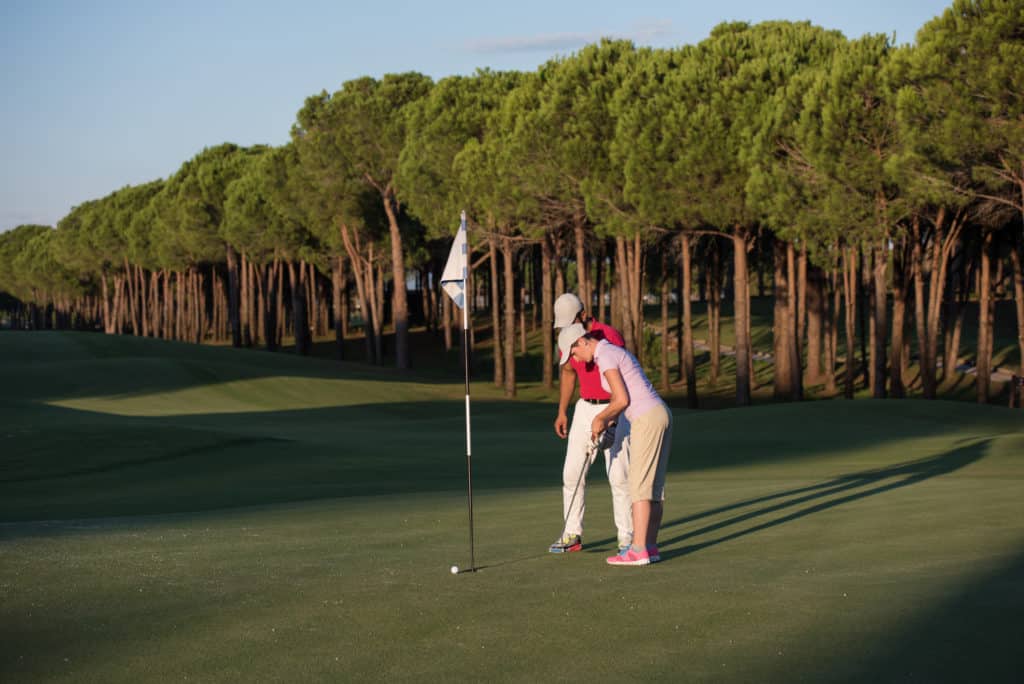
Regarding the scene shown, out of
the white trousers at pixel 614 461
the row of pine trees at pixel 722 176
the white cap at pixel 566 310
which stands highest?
the row of pine trees at pixel 722 176

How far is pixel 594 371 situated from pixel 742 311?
107ft

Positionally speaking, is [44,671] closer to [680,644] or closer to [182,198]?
[680,644]

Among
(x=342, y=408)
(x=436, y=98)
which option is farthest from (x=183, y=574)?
(x=436, y=98)

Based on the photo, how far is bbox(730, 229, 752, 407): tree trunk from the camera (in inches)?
1596

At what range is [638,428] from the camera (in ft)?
29.8

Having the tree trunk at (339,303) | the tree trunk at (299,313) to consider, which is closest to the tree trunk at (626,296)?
the tree trunk at (339,303)

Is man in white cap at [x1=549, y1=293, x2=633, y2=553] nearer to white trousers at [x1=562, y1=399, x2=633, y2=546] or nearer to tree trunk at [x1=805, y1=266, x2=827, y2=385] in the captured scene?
white trousers at [x1=562, y1=399, x2=633, y2=546]

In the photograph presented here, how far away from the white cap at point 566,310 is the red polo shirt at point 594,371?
0.20 m

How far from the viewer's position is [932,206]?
37.0 meters

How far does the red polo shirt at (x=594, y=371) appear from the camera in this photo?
9.49 metres

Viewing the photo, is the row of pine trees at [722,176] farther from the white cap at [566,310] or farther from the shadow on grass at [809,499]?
the white cap at [566,310]

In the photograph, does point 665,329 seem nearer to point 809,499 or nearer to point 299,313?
point 299,313

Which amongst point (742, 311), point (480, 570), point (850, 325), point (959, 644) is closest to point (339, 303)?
point (850, 325)

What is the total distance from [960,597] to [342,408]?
109 ft
